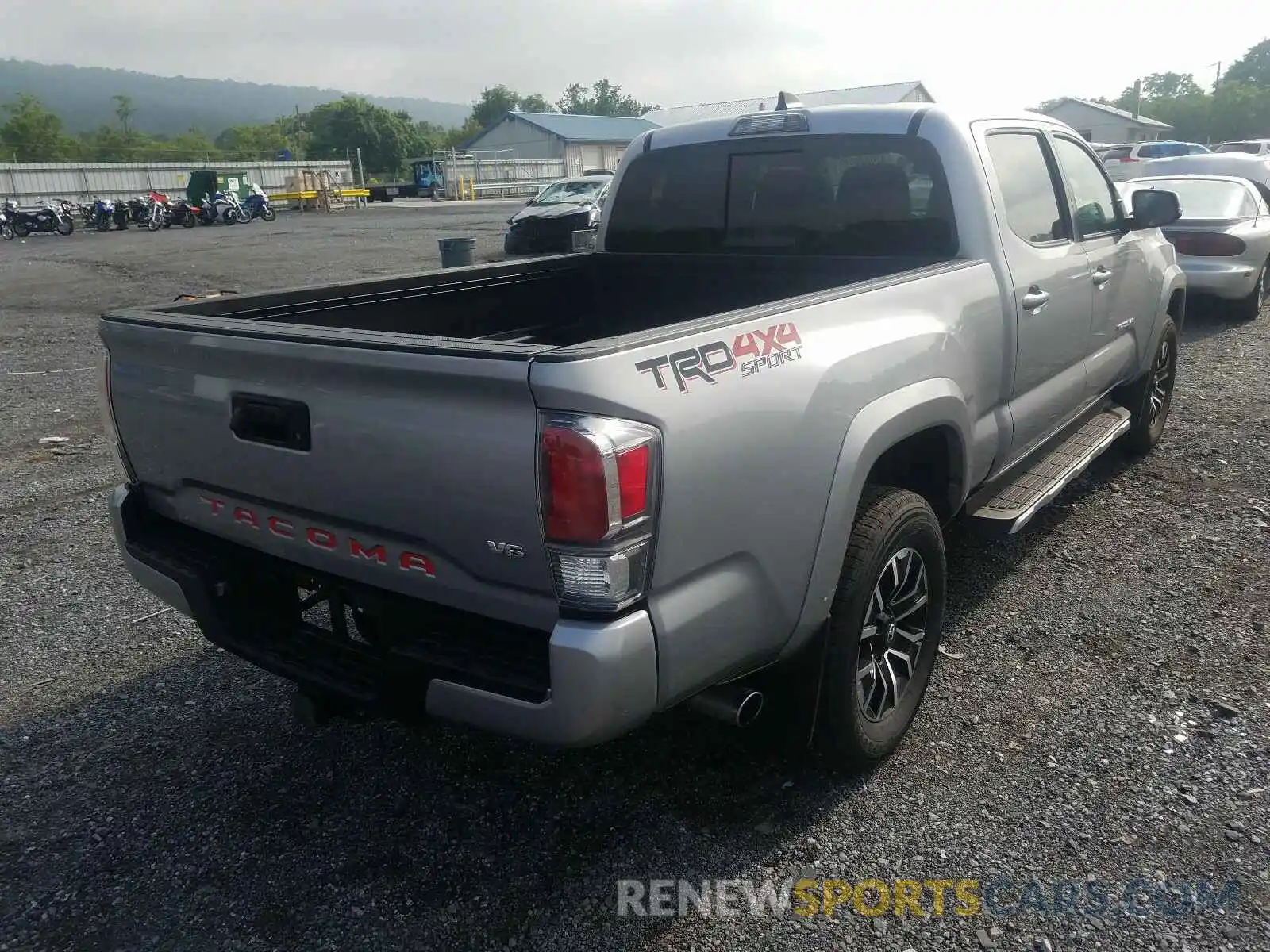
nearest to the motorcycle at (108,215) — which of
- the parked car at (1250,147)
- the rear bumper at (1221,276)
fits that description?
the rear bumper at (1221,276)

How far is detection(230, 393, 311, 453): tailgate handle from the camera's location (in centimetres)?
242

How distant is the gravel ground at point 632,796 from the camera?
2.50 m

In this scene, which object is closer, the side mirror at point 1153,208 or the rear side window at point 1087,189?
the rear side window at point 1087,189

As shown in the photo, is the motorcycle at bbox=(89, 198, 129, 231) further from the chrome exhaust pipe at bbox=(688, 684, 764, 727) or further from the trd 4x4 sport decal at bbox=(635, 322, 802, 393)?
the chrome exhaust pipe at bbox=(688, 684, 764, 727)

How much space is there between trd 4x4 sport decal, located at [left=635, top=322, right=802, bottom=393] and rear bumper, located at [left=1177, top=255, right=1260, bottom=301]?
919 centimetres

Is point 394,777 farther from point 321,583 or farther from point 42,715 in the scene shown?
point 42,715

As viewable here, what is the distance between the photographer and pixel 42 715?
350cm

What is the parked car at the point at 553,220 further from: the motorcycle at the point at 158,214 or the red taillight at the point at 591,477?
the motorcycle at the point at 158,214

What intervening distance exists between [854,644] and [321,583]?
1493 mm

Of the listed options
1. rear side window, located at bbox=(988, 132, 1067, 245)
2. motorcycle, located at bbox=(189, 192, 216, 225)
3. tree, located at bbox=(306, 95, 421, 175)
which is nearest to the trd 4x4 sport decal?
rear side window, located at bbox=(988, 132, 1067, 245)

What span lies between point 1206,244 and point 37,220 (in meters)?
32.8

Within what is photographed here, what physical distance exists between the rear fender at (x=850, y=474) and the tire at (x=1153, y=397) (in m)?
3.34

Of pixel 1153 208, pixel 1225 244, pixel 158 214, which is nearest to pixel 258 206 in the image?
pixel 158 214

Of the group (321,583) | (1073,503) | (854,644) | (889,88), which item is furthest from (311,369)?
(889,88)
